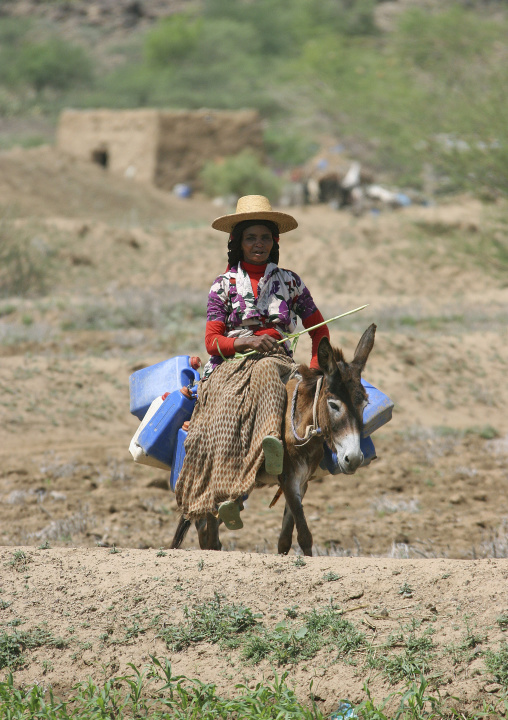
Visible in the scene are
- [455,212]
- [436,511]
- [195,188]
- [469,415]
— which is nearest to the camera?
[436,511]

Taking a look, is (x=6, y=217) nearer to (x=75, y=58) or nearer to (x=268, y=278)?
(x=268, y=278)

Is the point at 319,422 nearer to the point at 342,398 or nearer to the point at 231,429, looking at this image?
the point at 342,398

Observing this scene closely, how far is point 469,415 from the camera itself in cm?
1006

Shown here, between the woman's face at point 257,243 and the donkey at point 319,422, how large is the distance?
656 millimetres

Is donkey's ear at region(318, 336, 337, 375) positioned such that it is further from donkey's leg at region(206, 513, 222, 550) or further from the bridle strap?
donkey's leg at region(206, 513, 222, 550)

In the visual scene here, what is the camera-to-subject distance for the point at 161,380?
17.3 ft

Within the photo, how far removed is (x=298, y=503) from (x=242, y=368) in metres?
0.78

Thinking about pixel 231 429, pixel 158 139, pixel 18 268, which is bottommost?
pixel 158 139

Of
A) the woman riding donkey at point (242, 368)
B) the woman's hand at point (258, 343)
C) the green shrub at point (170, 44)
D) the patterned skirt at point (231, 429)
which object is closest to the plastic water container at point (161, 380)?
the woman riding donkey at point (242, 368)

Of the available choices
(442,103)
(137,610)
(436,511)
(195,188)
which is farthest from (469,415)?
(195,188)

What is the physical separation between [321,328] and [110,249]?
13.8 metres

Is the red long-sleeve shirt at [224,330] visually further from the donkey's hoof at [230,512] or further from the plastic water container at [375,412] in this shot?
the donkey's hoof at [230,512]

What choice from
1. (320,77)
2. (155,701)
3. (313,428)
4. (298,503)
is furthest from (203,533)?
(320,77)

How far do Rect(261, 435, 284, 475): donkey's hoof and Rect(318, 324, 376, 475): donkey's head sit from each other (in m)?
0.24
